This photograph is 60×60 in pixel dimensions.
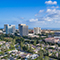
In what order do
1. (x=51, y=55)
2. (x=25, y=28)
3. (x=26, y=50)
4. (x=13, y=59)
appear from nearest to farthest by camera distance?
(x=13, y=59) < (x=51, y=55) < (x=26, y=50) < (x=25, y=28)

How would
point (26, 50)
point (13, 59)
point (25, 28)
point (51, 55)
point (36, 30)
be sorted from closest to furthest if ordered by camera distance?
point (13, 59) < point (51, 55) < point (26, 50) < point (25, 28) < point (36, 30)

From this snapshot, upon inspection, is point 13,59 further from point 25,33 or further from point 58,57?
point 25,33

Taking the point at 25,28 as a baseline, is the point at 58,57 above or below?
below

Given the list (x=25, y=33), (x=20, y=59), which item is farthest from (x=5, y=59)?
(x=25, y=33)

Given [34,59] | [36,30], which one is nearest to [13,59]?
[34,59]

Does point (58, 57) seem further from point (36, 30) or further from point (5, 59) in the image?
point (36, 30)

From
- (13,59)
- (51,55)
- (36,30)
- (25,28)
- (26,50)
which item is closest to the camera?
(13,59)

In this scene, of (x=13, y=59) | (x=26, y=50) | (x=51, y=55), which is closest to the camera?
(x=13, y=59)

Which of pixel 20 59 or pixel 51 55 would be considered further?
pixel 51 55

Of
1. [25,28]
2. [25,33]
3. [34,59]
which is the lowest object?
[34,59]

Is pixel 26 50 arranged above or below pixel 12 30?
below
